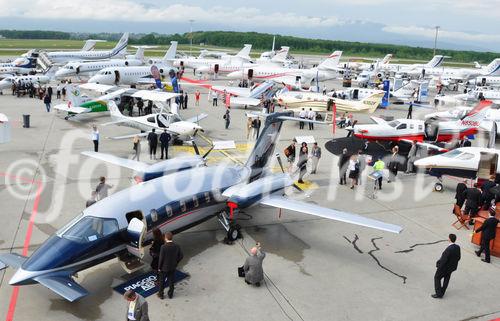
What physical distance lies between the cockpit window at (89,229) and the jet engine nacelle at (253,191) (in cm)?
372

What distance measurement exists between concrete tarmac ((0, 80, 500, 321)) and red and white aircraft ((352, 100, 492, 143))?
12.9ft

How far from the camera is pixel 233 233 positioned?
13078 millimetres

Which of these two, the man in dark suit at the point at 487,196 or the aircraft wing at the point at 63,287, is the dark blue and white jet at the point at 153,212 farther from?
the man in dark suit at the point at 487,196

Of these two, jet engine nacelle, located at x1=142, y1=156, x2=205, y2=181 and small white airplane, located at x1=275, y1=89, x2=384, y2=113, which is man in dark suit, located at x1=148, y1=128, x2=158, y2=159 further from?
small white airplane, located at x1=275, y1=89, x2=384, y2=113

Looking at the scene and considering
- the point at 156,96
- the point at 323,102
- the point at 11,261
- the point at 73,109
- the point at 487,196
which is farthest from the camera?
the point at 323,102

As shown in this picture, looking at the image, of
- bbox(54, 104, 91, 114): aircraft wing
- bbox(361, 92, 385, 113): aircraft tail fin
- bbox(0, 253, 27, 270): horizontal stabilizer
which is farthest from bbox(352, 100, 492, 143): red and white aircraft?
bbox(0, 253, 27, 270): horizontal stabilizer

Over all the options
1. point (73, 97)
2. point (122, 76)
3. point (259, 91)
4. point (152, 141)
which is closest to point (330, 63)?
point (259, 91)

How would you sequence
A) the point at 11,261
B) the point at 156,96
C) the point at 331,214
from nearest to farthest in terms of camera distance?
the point at 11,261 < the point at 331,214 < the point at 156,96

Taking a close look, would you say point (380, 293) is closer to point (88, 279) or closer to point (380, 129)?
point (88, 279)

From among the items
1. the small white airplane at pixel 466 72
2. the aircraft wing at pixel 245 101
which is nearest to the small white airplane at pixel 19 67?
the aircraft wing at pixel 245 101

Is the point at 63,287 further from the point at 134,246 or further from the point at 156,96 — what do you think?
the point at 156,96

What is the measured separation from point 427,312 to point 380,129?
49.2 feet

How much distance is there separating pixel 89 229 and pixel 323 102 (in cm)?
2471

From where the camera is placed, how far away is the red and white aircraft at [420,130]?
937 inches
